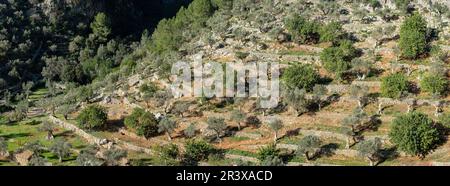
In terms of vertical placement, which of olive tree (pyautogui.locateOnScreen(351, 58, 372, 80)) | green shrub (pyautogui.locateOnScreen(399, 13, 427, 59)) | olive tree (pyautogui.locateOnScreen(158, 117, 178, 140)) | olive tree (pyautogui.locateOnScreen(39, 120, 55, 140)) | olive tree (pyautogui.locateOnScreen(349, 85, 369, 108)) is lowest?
olive tree (pyautogui.locateOnScreen(39, 120, 55, 140))

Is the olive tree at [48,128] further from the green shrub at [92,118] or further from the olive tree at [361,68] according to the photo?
the olive tree at [361,68]

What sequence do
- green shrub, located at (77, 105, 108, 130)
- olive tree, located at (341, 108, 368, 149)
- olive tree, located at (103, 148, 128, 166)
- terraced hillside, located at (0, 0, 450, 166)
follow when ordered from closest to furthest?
olive tree, located at (103, 148, 128, 166)
terraced hillside, located at (0, 0, 450, 166)
olive tree, located at (341, 108, 368, 149)
green shrub, located at (77, 105, 108, 130)

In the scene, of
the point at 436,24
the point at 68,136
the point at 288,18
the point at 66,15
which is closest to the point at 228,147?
the point at 68,136

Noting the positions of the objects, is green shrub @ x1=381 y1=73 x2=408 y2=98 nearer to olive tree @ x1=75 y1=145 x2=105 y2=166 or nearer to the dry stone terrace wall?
the dry stone terrace wall

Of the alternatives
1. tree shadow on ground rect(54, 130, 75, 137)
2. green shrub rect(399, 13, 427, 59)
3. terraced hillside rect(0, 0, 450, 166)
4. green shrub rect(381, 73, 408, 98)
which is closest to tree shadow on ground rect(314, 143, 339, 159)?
terraced hillside rect(0, 0, 450, 166)

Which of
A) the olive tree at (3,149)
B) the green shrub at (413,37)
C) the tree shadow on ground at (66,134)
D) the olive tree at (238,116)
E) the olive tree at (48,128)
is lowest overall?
the olive tree at (3,149)

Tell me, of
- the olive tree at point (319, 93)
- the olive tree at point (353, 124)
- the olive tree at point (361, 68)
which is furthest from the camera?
the olive tree at point (361, 68)

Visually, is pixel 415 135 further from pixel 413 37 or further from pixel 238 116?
pixel 413 37

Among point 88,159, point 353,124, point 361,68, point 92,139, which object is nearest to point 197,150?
point 88,159

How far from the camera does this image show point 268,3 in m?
142

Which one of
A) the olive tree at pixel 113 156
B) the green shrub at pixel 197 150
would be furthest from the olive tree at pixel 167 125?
the olive tree at pixel 113 156

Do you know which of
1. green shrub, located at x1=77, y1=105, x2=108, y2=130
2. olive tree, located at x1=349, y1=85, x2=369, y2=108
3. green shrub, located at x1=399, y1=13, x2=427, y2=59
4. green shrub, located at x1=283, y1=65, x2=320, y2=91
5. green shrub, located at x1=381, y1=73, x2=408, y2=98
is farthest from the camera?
green shrub, located at x1=399, y1=13, x2=427, y2=59

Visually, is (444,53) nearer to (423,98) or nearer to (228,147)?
(423,98)
